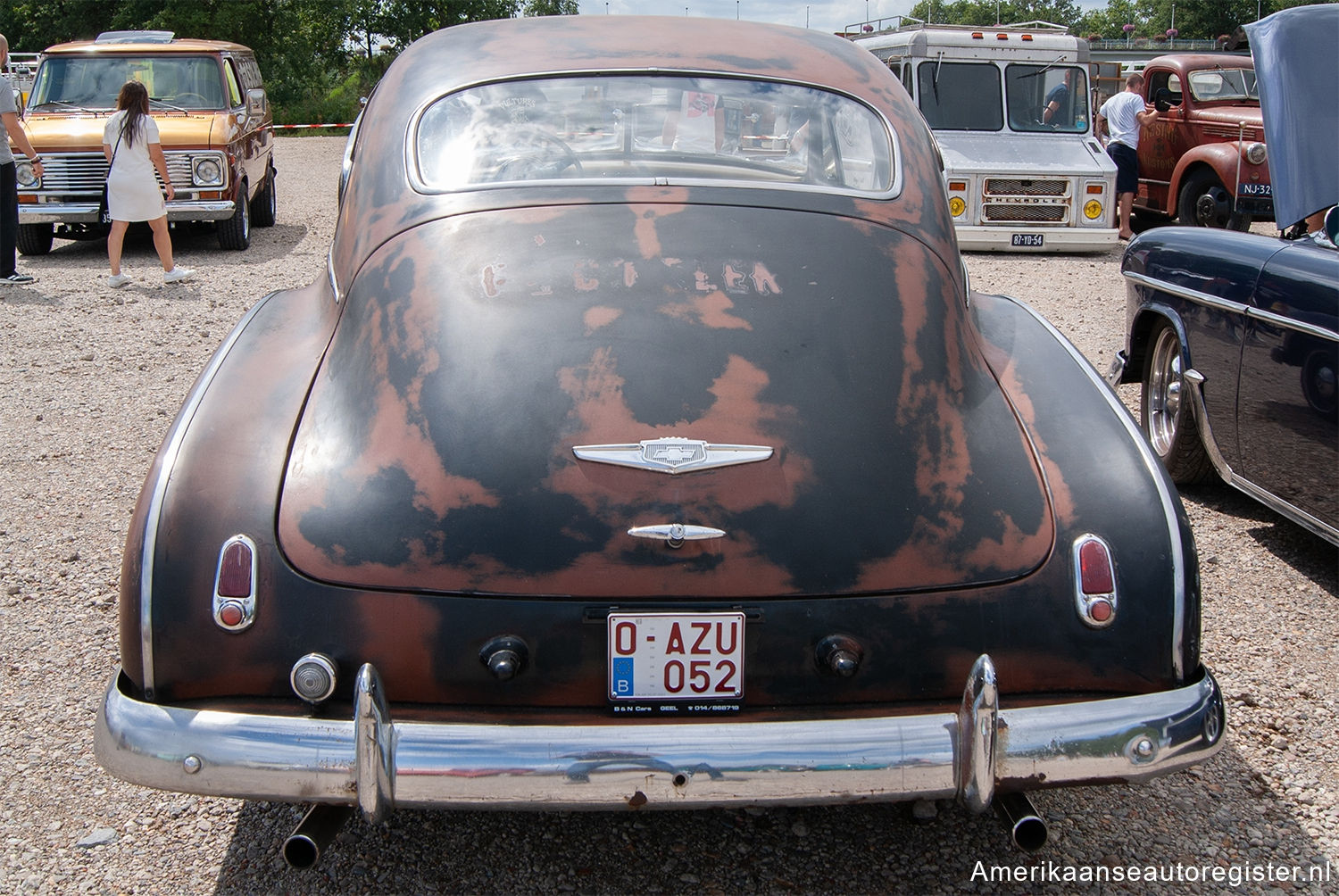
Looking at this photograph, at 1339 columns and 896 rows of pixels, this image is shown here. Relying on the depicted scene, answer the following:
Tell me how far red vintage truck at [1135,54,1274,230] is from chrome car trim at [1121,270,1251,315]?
7.09 meters

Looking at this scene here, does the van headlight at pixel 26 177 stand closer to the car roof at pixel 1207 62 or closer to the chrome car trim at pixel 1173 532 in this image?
the chrome car trim at pixel 1173 532

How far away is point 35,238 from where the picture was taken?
36.7ft

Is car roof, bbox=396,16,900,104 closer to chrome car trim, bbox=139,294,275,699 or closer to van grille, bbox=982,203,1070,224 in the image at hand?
chrome car trim, bbox=139,294,275,699

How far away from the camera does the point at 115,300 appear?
912 cm

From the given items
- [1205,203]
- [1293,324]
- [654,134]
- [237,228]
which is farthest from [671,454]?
[1205,203]

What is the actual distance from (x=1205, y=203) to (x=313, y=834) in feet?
39.5

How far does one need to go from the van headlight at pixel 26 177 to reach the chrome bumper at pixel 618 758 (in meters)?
10.1

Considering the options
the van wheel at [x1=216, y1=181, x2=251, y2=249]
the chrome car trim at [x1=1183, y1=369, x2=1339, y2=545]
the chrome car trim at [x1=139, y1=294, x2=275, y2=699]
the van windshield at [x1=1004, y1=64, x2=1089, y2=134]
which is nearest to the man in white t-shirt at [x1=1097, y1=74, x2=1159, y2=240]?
the van windshield at [x1=1004, y1=64, x2=1089, y2=134]

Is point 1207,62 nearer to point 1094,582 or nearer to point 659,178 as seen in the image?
point 659,178

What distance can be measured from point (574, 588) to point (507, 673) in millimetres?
205

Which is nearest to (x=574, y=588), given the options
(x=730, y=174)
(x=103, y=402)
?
(x=730, y=174)

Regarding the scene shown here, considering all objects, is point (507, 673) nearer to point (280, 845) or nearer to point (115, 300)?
point (280, 845)

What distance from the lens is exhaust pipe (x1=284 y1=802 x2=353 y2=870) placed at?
85.7 inches

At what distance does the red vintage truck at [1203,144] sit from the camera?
37.8 feet
